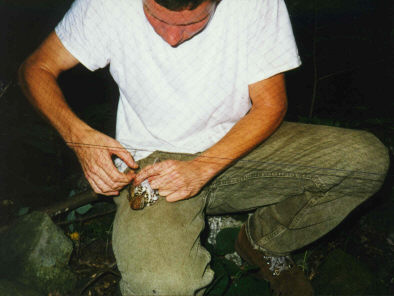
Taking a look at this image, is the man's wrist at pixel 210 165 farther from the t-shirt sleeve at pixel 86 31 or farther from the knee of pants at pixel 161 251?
the t-shirt sleeve at pixel 86 31

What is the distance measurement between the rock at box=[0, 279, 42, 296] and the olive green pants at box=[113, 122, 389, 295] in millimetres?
660

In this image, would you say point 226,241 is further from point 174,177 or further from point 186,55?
point 186,55

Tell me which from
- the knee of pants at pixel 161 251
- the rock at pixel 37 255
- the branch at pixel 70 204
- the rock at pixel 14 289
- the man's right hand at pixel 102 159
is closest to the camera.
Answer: the knee of pants at pixel 161 251

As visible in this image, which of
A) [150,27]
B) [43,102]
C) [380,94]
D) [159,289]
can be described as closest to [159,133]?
[150,27]

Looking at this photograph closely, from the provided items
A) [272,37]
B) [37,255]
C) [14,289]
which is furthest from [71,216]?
[272,37]

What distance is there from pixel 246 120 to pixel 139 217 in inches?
29.6

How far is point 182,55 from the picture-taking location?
4.14ft

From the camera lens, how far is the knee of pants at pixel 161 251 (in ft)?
3.82

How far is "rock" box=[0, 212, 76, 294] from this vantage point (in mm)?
1677

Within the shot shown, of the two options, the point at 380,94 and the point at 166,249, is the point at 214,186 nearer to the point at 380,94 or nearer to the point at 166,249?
the point at 166,249

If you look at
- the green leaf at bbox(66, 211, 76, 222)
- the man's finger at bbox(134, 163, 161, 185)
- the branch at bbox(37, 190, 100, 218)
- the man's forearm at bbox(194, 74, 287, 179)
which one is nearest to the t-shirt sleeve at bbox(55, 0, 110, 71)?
the man's finger at bbox(134, 163, 161, 185)

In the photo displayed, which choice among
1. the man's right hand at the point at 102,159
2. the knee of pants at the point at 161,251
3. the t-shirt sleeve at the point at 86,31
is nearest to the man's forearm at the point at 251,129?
the knee of pants at the point at 161,251

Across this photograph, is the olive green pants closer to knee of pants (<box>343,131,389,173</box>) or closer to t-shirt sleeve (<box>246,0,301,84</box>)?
knee of pants (<box>343,131,389,173</box>)

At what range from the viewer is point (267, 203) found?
1.55 m
